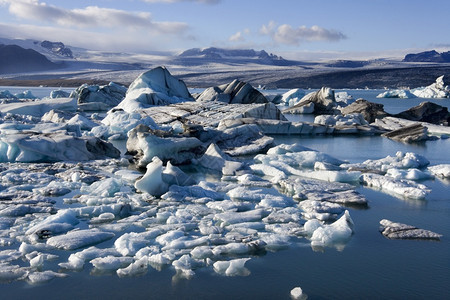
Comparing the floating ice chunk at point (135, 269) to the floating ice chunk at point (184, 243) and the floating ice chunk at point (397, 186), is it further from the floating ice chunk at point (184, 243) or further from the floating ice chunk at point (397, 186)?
the floating ice chunk at point (397, 186)

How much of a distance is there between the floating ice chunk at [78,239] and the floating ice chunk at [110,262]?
434 mm

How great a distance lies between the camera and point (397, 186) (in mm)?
6102

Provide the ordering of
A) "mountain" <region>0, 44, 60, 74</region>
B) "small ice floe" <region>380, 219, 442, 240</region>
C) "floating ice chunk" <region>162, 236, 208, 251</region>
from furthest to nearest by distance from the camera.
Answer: "mountain" <region>0, 44, 60, 74</region> → "small ice floe" <region>380, 219, 442, 240</region> → "floating ice chunk" <region>162, 236, 208, 251</region>

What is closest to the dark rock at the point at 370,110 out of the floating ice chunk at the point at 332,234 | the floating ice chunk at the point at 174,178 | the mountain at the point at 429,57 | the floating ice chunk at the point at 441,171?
the floating ice chunk at the point at 441,171

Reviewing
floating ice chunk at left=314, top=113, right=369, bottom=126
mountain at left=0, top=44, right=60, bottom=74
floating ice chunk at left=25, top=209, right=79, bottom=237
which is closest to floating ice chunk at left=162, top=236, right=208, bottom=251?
floating ice chunk at left=25, top=209, right=79, bottom=237

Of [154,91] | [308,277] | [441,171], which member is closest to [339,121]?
[154,91]

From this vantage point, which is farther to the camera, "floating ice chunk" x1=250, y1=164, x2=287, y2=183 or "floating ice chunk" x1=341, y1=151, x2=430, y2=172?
"floating ice chunk" x1=341, y1=151, x2=430, y2=172

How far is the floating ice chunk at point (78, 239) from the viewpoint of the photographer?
3918 millimetres

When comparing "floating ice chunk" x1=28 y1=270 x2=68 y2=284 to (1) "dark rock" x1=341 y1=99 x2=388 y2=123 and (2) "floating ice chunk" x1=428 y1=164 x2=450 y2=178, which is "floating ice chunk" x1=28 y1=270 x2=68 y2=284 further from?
(1) "dark rock" x1=341 y1=99 x2=388 y2=123

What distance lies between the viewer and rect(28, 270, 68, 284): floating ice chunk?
3254mm

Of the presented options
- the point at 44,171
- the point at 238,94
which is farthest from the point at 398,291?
the point at 238,94

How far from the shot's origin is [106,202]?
532 centimetres

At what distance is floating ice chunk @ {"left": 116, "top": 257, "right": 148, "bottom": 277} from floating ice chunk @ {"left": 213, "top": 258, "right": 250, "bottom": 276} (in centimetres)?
53

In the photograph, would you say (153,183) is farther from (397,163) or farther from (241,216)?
(397,163)
